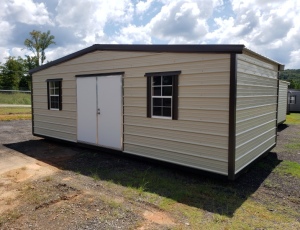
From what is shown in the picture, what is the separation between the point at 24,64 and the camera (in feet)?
135

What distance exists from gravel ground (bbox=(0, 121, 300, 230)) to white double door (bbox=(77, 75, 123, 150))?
0.56m

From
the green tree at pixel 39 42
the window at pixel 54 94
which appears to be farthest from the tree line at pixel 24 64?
the window at pixel 54 94

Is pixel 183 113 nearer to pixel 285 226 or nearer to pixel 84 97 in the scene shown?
pixel 285 226

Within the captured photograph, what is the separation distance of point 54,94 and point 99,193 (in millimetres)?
5663

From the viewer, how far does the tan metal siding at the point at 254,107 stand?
5.11 meters

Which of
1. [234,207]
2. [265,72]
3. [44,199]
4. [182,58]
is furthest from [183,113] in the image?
[44,199]

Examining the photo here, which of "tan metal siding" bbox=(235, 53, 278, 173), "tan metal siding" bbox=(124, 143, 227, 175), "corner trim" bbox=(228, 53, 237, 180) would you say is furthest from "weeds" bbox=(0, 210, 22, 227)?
"tan metal siding" bbox=(235, 53, 278, 173)

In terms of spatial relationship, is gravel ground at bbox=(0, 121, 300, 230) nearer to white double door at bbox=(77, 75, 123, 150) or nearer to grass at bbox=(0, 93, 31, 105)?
white double door at bbox=(77, 75, 123, 150)

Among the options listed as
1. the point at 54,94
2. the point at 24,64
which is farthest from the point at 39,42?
the point at 54,94

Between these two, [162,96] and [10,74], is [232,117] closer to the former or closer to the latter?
[162,96]

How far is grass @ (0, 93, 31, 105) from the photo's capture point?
25531mm

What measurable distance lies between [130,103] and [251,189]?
3.53 metres

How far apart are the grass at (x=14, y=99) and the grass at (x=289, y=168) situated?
25841mm

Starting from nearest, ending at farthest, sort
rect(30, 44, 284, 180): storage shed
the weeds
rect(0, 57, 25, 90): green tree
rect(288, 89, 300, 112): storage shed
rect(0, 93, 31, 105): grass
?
the weeds < rect(30, 44, 284, 180): storage shed < rect(288, 89, 300, 112): storage shed < rect(0, 93, 31, 105): grass < rect(0, 57, 25, 90): green tree
